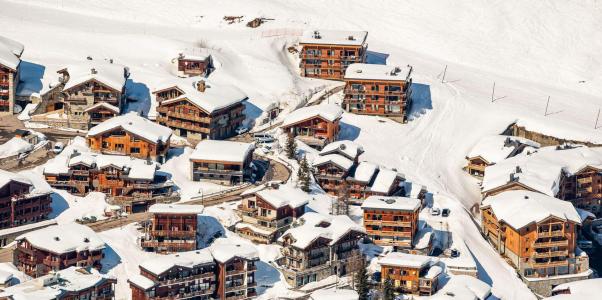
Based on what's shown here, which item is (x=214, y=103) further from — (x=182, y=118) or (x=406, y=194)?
(x=406, y=194)

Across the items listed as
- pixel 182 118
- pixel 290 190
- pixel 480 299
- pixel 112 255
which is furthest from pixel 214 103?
pixel 480 299

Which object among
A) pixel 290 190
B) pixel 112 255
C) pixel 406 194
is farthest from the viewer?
Result: pixel 406 194

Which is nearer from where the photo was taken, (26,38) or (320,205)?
(320,205)

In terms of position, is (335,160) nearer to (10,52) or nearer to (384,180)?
(384,180)

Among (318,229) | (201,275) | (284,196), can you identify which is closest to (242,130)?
(284,196)

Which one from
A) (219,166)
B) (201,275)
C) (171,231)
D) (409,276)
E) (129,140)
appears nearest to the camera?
(201,275)

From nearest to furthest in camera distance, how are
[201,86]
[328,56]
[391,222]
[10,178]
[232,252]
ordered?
[232,252] < [10,178] < [391,222] < [201,86] < [328,56]
